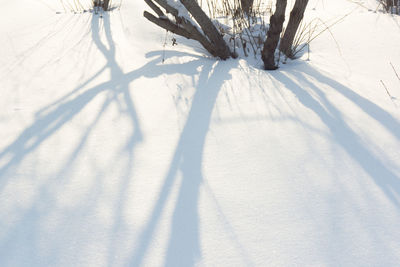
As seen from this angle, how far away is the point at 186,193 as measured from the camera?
0.99 m

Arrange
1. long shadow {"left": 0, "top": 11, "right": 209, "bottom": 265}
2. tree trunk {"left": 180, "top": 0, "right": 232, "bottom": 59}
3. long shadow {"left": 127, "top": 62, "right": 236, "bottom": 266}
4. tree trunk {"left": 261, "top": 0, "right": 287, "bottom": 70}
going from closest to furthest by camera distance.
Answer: long shadow {"left": 127, "top": 62, "right": 236, "bottom": 266} → long shadow {"left": 0, "top": 11, "right": 209, "bottom": 265} → tree trunk {"left": 261, "top": 0, "right": 287, "bottom": 70} → tree trunk {"left": 180, "top": 0, "right": 232, "bottom": 59}

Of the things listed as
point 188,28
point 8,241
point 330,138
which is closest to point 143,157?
point 8,241

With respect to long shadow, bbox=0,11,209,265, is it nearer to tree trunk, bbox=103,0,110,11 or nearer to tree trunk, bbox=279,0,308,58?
tree trunk, bbox=279,0,308,58

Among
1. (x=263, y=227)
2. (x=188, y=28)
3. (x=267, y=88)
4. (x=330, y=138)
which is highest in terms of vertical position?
(x=188, y=28)

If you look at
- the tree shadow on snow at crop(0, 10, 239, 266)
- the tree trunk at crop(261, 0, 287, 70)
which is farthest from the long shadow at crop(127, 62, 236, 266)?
the tree trunk at crop(261, 0, 287, 70)

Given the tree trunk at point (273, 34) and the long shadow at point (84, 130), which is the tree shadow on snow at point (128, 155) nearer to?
the long shadow at point (84, 130)

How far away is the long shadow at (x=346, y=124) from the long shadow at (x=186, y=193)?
1.30 ft

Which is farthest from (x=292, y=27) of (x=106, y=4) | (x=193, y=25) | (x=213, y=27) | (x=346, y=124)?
(x=106, y=4)

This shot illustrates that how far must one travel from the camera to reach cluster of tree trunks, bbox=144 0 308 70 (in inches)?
65.8

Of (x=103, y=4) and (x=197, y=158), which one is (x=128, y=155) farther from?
(x=103, y=4)

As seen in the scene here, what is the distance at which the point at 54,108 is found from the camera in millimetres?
1400

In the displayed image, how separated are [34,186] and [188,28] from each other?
3.78 feet

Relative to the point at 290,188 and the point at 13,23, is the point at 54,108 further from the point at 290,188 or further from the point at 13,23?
the point at 13,23

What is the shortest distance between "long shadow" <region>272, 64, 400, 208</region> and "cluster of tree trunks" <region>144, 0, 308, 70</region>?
17cm
